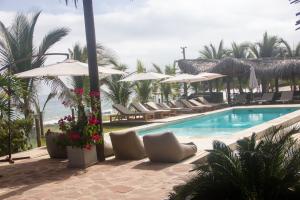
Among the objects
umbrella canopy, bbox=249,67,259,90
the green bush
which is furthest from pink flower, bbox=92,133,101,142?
umbrella canopy, bbox=249,67,259,90

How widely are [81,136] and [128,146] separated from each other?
0.99 metres

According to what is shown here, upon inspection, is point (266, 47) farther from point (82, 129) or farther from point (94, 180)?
point (94, 180)

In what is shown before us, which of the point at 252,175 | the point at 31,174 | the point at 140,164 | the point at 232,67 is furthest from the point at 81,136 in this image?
the point at 232,67

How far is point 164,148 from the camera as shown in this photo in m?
7.52

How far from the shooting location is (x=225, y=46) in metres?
38.2

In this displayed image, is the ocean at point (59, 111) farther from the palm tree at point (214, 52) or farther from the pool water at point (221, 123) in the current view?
the palm tree at point (214, 52)

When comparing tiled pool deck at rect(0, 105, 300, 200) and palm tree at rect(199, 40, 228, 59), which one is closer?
tiled pool deck at rect(0, 105, 300, 200)

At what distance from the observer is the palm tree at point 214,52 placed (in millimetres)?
37875

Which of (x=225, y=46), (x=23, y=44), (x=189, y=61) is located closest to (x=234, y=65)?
(x=189, y=61)

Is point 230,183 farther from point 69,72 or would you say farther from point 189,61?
point 189,61

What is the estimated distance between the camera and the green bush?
10.1 meters

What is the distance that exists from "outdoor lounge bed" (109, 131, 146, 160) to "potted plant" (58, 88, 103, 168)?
395 millimetres

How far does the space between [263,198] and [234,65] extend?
74.4ft

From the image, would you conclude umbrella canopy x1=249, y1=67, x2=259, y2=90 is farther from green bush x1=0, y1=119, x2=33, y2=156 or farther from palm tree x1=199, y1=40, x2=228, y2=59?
green bush x1=0, y1=119, x2=33, y2=156
